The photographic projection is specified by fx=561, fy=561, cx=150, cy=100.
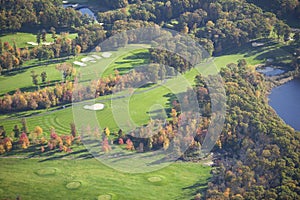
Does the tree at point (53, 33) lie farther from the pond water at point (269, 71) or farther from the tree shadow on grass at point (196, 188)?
the tree shadow on grass at point (196, 188)

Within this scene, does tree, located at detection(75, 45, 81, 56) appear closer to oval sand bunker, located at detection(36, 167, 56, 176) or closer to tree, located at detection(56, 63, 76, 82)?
tree, located at detection(56, 63, 76, 82)

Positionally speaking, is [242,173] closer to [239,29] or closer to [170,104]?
[170,104]

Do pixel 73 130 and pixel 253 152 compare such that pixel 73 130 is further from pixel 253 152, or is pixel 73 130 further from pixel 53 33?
pixel 53 33

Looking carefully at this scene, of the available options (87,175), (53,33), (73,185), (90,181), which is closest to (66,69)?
(53,33)

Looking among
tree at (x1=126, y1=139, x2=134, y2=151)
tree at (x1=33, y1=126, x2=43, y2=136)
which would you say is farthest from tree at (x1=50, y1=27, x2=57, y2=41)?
tree at (x1=126, y1=139, x2=134, y2=151)

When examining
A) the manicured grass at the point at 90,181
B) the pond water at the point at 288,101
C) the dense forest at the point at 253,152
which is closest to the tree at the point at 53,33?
the dense forest at the point at 253,152
